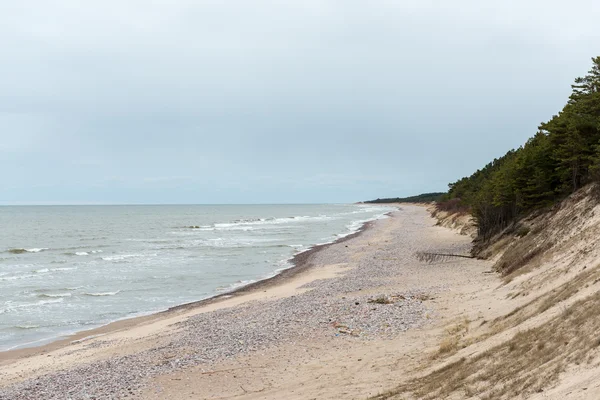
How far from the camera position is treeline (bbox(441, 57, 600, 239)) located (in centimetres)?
2709

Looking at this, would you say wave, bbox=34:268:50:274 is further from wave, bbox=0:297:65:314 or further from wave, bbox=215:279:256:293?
wave, bbox=215:279:256:293

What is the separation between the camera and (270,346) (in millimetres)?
15367

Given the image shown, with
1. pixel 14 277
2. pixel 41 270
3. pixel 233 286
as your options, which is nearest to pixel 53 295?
pixel 14 277

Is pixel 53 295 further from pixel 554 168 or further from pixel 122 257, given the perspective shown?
pixel 554 168

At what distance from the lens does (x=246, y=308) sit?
22.4 m

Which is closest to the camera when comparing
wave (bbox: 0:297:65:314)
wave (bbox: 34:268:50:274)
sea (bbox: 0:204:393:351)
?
sea (bbox: 0:204:393:351)

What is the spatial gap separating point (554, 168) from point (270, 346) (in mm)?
23613

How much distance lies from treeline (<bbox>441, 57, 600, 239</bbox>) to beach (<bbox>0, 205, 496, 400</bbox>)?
25.0 feet

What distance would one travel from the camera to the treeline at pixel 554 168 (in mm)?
27094

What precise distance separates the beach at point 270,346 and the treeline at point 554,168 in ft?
25.0

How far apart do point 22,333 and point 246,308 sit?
985cm

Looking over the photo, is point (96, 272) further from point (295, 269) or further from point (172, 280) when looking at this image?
point (295, 269)

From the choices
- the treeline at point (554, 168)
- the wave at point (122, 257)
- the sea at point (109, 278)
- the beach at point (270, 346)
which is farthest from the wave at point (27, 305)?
the treeline at point (554, 168)

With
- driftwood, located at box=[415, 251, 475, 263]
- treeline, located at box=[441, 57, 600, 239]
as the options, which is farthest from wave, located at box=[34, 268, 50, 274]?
treeline, located at box=[441, 57, 600, 239]
